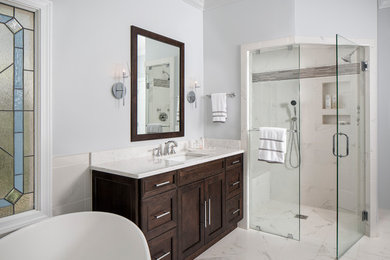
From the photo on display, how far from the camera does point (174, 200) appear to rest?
7.21 ft

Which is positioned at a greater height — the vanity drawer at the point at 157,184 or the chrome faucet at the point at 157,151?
the chrome faucet at the point at 157,151

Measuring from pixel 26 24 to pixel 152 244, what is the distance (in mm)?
1761

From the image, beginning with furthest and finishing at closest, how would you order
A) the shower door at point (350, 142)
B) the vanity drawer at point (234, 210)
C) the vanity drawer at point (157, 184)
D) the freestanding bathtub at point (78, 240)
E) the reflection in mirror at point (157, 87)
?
the vanity drawer at point (234, 210)
the reflection in mirror at point (157, 87)
the shower door at point (350, 142)
the vanity drawer at point (157, 184)
the freestanding bathtub at point (78, 240)

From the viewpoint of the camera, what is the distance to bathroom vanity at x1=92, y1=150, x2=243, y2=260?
6.40 feet

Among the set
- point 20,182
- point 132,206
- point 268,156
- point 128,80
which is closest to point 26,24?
point 128,80

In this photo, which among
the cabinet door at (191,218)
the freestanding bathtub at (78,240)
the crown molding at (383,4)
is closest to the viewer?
the freestanding bathtub at (78,240)

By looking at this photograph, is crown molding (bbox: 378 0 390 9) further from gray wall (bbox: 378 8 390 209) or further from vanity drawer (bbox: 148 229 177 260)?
vanity drawer (bbox: 148 229 177 260)

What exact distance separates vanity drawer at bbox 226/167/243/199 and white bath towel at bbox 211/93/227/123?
611 mm

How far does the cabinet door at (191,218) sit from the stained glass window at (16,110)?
1116 mm

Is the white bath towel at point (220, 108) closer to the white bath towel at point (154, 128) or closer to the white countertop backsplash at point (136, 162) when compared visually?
the white countertop backsplash at point (136, 162)

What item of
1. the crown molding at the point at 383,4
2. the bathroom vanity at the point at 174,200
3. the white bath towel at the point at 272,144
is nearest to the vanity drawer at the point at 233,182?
the bathroom vanity at the point at 174,200

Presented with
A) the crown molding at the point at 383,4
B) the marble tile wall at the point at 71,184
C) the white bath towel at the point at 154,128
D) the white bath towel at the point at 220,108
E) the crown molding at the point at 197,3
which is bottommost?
the marble tile wall at the point at 71,184

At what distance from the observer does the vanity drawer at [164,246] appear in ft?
6.64

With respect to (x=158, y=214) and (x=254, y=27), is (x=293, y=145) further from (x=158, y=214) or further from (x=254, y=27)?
(x=158, y=214)
